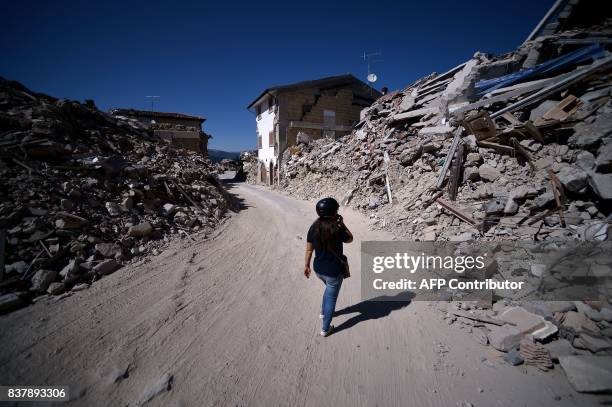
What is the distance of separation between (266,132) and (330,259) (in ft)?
74.1

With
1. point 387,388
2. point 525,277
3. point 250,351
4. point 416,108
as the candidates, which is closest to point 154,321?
point 250,351

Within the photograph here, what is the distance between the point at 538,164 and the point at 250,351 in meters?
7.90

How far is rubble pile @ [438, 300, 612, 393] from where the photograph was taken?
8.25ft

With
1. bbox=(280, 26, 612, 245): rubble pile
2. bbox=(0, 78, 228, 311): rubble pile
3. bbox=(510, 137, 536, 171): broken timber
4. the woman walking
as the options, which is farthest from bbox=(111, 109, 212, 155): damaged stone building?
bbox=(510, 137, 536, 171): broken timber

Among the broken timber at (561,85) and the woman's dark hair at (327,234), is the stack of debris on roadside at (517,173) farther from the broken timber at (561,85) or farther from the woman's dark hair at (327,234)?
the woman's dark hair at (327,234)

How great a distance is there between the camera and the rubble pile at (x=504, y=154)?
5.05 metres

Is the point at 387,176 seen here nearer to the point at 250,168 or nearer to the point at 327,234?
the point at 327,234

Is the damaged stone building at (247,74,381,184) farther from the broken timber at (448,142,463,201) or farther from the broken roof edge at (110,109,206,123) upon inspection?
the broken timber at (448,142,463,201)

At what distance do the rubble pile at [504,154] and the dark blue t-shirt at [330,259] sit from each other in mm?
3823

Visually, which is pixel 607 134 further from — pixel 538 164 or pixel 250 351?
pixel 250 351

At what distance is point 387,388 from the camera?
2645mm

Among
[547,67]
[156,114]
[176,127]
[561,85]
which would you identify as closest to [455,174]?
[561,85]

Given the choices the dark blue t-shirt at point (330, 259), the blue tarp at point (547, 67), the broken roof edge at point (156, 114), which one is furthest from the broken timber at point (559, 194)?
the broken roof edge at point (156, 114)

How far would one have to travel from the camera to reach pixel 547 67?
8.61m
